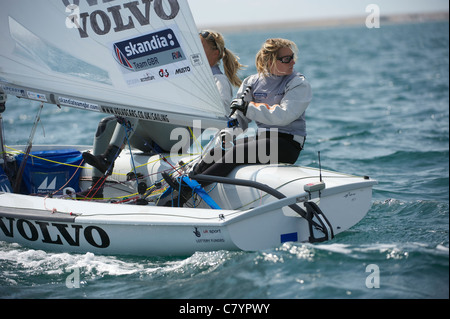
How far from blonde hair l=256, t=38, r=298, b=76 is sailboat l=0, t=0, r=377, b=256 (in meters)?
0.38

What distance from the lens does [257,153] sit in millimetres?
3590

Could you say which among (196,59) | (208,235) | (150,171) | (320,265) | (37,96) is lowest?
(320,265)

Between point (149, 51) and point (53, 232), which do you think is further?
point (149, 51)

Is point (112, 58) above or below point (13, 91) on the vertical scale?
above

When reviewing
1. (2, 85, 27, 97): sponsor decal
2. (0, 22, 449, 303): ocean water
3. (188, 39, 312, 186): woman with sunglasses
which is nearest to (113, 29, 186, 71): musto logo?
(188, 39, 312, 186): woman with sunglasses

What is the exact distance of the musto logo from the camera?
11.4 feet

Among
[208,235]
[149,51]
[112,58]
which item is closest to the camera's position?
[208,235]

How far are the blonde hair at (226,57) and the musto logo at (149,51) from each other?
1.77 ft

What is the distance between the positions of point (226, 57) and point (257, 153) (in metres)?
0.84

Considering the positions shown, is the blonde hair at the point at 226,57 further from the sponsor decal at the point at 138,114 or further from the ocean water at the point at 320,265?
the ocean water at the point at 320,265

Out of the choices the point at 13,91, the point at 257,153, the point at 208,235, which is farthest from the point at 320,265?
the point at 13,91

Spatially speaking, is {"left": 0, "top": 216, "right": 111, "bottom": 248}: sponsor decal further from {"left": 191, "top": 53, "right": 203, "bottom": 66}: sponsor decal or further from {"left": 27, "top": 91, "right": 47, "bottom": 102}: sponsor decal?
{"left": 191, "top": 53, "right": 203, "bottom": 66}: sponsor decal

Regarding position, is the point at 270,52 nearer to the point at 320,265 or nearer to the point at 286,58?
the point at 286,58

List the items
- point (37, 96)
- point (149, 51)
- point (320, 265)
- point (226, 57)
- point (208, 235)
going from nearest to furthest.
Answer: point (320, 265), point (208, 235), point (149, 51), point (37, 96), point (226, 57)
